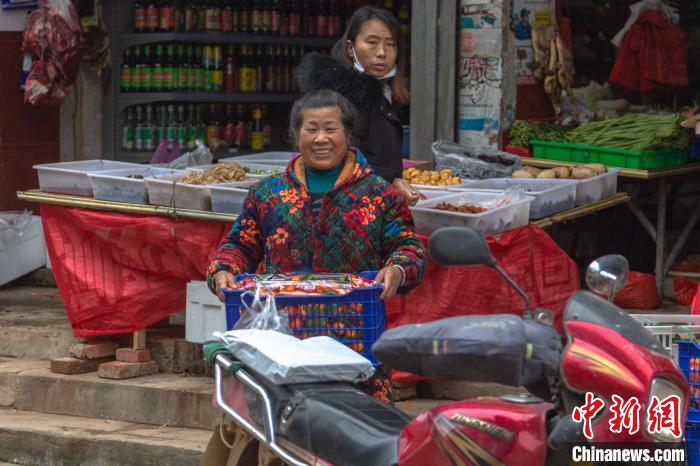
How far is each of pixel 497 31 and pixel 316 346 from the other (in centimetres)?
470

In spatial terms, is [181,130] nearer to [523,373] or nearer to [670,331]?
[670,331]

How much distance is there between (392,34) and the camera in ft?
18.5

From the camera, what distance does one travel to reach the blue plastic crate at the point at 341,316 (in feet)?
14.0

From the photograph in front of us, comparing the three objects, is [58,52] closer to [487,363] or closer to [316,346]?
[316,346]

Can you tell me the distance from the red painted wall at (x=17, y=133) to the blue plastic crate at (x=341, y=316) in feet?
16.6

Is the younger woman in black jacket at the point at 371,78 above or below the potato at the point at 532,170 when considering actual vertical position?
above

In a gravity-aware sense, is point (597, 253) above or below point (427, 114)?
below

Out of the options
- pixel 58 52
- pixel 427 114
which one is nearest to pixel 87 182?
pixel 58 52

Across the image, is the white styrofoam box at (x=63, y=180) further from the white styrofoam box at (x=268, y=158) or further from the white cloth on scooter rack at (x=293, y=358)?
the white cloth on scooter rack at (x=293, y=358)

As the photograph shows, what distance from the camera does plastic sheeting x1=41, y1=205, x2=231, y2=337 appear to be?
691 cm

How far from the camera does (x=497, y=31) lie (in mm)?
8195

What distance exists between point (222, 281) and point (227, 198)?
2184mm

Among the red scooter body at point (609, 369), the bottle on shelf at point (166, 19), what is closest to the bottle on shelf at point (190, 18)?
the bottle on shelf at point (166, 19)

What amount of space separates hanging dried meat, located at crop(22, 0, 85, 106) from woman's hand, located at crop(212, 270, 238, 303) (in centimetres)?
445
